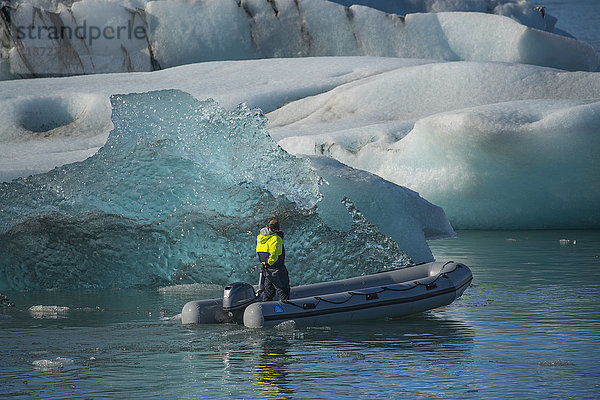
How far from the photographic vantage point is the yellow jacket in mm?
8555

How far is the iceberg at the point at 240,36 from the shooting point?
74.0ft

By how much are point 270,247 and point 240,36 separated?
622 inches

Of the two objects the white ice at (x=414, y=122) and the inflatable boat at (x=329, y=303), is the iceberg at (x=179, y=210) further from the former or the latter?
the white ice at (x=414, y=122)

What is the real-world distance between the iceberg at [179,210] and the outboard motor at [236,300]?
231 centimetres

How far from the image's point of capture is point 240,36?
23.7 metres

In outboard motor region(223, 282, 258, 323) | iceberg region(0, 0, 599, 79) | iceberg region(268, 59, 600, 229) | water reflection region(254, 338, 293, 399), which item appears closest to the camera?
water reflection region(254, 338, 293, 399)

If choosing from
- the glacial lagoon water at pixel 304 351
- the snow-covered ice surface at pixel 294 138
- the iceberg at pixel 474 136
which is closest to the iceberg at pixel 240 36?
the snow-covered ice surface at pixel 294 138

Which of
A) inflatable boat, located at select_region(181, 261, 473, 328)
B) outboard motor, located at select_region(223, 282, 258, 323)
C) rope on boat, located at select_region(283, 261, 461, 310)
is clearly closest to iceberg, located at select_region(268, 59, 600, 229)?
inflatable boat, located at select_region(181, 261, 473, 328)

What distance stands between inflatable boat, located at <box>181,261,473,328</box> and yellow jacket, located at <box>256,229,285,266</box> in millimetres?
341

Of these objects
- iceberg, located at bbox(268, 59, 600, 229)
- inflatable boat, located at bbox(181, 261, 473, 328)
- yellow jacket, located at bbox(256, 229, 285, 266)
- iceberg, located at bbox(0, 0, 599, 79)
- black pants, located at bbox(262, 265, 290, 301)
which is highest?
iceberg, located at bbox(0, 0, 599, 79)

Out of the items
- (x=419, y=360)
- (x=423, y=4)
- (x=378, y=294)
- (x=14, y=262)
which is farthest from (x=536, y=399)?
(x=423, y=4)

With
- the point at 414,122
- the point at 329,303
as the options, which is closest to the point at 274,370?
the point at 329,303

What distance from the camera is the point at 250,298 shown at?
8.70m

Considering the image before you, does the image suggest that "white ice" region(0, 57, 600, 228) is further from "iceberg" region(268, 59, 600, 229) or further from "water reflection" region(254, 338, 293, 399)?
"water reflection" region(254, 338, 293, 399)
